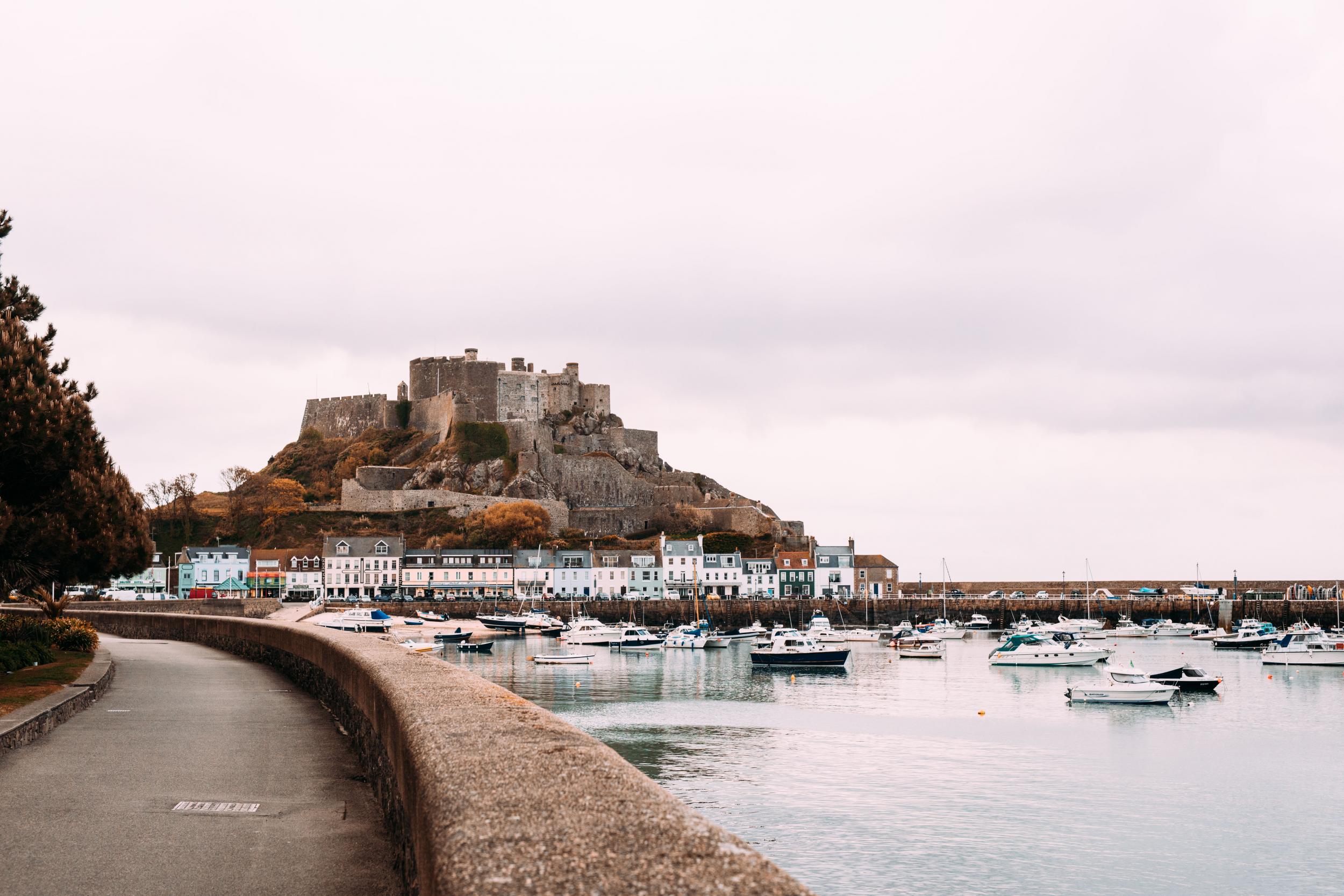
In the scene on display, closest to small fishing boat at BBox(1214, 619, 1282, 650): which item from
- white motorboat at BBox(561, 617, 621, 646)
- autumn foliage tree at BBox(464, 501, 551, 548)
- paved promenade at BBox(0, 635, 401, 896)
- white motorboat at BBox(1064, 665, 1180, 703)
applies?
white motorboat at BBox(1064, 665, 1180, 703)

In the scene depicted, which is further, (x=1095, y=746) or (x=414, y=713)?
(x=1095, y=746)

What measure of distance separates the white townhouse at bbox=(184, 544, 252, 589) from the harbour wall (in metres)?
16.4

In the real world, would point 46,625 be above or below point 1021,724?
above

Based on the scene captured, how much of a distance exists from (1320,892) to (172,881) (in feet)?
64.3

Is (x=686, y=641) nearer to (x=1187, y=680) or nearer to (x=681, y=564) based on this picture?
(x=1187, y=680)

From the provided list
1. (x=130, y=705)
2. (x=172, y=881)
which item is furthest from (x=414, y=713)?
(x=130, y=705)

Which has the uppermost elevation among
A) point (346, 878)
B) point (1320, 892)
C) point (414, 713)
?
point (414, 713)

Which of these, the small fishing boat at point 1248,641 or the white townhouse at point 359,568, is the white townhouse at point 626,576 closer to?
the white townhouse at point 359,568

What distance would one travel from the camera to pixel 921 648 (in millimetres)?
76875

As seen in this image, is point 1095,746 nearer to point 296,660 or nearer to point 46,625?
point 296,660

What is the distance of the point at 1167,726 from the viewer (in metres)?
41.8

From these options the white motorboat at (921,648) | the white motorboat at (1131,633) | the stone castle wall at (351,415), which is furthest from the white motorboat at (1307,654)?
the stone castle wall at (351,415)

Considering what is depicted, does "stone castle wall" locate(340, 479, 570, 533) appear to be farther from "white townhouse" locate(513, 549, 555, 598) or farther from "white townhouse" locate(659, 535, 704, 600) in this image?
"white townhouse" locate(659, 535, 704, 600)

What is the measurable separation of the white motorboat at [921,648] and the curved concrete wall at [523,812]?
67.0 metres
